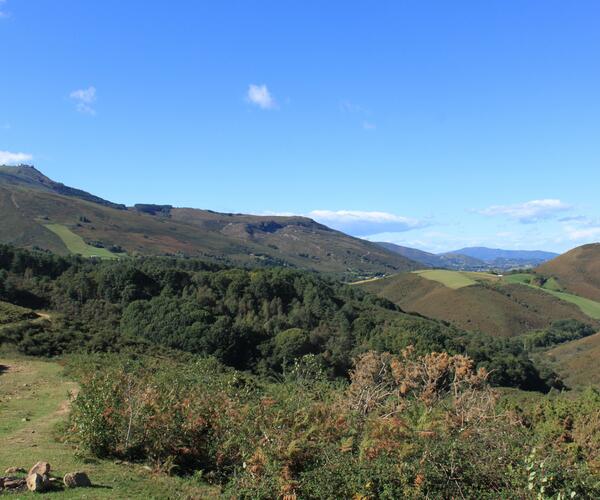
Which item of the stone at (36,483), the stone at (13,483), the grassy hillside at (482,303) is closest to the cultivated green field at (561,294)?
the grassy hillside at (482,303)

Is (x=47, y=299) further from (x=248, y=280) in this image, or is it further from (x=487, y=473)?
(x=487, y=473)

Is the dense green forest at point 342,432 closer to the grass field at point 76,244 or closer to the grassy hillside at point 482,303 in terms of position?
the grassy hillside at point 482,303

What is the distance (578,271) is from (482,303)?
6057cm

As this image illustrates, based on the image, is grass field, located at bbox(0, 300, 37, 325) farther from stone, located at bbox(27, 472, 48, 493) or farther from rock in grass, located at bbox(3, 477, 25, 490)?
stone, located at bbox(27, 472, 48, 493)

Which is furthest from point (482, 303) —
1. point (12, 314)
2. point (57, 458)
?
point (57, 458)

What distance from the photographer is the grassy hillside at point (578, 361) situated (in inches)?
2933

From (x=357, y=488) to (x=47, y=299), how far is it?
61.3m

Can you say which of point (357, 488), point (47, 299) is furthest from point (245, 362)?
point (357, 488)

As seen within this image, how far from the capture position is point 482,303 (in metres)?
131

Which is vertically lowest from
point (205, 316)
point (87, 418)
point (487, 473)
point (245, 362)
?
point (245, 362)

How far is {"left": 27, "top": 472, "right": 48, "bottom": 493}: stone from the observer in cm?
958

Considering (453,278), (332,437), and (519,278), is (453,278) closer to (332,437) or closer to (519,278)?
(519,278)

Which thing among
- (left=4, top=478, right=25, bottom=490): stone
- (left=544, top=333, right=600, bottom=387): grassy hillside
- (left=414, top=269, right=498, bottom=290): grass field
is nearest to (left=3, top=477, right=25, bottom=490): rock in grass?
(left=4, top=478, right=25, bottom=490): stone

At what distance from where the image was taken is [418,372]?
15.3m
